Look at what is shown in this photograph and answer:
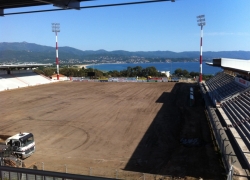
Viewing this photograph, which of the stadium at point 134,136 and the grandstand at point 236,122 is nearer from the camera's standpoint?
the grandstand at point 236,122

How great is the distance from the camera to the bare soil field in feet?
35.1

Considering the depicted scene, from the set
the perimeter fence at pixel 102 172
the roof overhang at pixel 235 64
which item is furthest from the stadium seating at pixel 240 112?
the perimeter fence at pixel 102 172

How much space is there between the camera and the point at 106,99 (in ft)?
94.5

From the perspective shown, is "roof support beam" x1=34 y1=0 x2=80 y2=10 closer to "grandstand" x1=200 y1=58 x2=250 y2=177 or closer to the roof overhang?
"grandstand" x1=200 y1=58 x2=250 y2=177

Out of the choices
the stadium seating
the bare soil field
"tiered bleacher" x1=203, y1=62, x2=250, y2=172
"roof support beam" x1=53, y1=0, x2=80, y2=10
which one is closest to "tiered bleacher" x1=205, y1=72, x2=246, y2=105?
"tiered bleacher" x1=203, y1=62, x2=250, y2=172

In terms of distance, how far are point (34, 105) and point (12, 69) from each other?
2598cm

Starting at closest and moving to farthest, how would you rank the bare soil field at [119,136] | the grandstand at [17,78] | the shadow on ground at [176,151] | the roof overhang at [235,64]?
the shadow on ground at [176,151] < the bare soil field at [119,136] < the roof overhang at [235,64] < the grandstand at [17,78]

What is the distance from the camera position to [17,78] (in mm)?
44656

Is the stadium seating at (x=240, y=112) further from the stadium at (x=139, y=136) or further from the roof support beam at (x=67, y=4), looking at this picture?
the roof support beam at (x=67, y=4)

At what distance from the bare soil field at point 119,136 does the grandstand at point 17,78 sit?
50.4 ft

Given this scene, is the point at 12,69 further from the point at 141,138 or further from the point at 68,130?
the point at 141,138

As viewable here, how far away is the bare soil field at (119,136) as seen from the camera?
35.1ft

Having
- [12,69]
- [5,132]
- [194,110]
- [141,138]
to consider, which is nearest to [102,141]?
[141,138]

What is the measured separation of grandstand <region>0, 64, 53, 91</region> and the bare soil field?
1535cm
